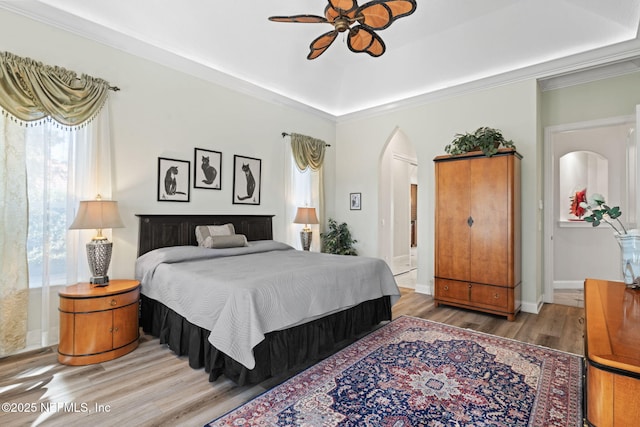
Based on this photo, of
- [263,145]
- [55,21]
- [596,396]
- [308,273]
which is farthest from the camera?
[263,145]

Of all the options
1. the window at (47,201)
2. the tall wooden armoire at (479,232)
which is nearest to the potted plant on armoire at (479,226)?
the tall wooden armoire at (479,232)

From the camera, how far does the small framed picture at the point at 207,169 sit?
4.03 meters

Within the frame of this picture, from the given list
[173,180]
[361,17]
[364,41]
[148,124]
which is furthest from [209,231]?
[361,17]

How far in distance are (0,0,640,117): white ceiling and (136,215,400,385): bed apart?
1.98 m

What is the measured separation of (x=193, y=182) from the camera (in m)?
4.00

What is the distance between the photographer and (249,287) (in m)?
2.20

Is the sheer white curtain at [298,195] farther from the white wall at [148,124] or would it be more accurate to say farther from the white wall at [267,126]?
the white wall at [148,124]

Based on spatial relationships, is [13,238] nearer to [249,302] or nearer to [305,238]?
[249,302]

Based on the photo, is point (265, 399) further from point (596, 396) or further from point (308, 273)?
point (596, 396)

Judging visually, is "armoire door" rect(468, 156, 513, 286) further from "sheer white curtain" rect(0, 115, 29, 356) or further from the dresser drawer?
"sheer white curtain" rect(0, 115, 29, 356)

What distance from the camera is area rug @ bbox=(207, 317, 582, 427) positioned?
1908 mm

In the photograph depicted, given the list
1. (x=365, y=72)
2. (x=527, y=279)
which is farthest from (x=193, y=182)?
(x=527, y=279)

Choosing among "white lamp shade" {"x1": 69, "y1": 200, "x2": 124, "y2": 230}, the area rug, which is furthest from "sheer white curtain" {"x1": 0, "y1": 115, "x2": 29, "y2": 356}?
the area rug

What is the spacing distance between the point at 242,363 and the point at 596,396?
5.77ft
